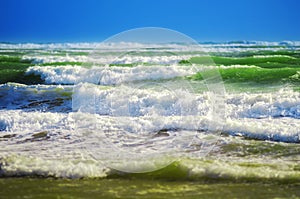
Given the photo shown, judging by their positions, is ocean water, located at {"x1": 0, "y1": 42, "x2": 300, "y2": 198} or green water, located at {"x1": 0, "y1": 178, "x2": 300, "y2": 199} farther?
ocean water, located at {"x1": 0, "y1": 42, "x2": 300, "y2": 198}

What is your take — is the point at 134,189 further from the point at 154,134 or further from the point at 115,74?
the point at 115,74

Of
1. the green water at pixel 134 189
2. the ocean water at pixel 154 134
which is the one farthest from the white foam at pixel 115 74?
the green water at pixel 134 189

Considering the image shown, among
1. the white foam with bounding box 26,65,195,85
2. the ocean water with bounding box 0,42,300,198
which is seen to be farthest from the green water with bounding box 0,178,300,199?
the white foam with bounding box 26,65,195,85

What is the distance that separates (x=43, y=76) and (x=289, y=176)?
51.0 feet

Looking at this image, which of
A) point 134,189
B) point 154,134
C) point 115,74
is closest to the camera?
point 134,189

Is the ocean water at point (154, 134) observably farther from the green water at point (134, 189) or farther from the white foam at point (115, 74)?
the white foam at point (115, 74)

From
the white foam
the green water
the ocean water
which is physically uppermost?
the white foam

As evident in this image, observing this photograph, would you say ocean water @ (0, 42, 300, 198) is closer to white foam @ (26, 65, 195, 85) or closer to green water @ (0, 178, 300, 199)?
green water @ (0, 178, 300, 199)

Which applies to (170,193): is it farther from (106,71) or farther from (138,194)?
(106,71)

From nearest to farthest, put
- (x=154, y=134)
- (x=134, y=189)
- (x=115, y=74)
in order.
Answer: (x=134, y=189)
(x=154, y=134)
(x=115, y=74)

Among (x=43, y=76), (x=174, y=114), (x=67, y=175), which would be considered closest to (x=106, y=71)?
(x=43, y=76)

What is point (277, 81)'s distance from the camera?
54.0 ft

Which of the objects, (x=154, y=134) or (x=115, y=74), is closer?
(x=154, y=134)

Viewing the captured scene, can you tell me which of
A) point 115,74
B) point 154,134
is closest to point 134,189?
point 154,134
